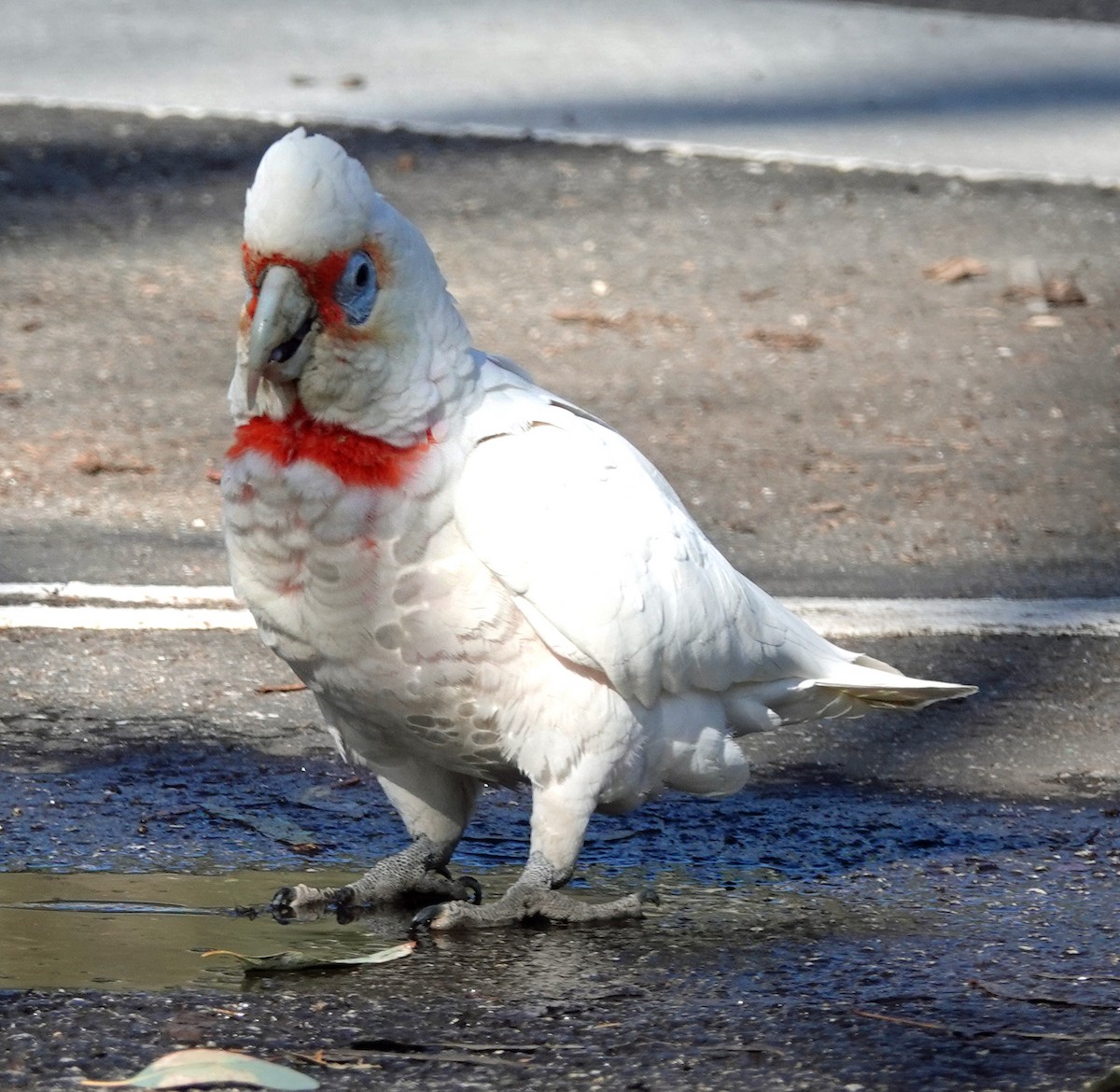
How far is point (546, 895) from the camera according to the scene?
3.34 meters

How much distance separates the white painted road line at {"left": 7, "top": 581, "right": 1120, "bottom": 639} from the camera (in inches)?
185

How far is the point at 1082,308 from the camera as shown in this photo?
769 cm

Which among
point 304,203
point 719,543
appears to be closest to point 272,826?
point 304,203

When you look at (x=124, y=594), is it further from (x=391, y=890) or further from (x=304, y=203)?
(x=304, y=203)

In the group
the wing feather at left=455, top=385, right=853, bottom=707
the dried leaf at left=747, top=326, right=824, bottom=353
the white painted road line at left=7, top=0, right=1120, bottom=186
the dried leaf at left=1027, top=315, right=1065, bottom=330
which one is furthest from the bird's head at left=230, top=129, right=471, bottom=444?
the white painted road line at left=7, top=0, right=1120, bottom=186

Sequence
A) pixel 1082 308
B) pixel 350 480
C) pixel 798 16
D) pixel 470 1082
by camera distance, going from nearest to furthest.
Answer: pixel 470 1082 → pixel 350 480 → pixel 1082 308 → pixel 798 16

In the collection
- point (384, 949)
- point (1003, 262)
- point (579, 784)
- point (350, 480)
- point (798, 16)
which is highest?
point (798, 16)

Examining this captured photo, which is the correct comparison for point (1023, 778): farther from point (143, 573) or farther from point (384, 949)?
point (143, 573)

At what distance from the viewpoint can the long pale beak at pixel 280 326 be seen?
119 inches

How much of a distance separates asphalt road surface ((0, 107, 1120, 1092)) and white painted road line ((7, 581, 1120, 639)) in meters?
0.07

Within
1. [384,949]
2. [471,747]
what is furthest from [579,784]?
[384,949]

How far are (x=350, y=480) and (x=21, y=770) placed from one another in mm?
1188

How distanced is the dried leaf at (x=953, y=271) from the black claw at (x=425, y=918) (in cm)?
518

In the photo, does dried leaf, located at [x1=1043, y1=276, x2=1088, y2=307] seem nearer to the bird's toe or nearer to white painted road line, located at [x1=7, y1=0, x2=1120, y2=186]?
white painted road line, located at [x1=7, y1=0, x2=1120, y2=186]
